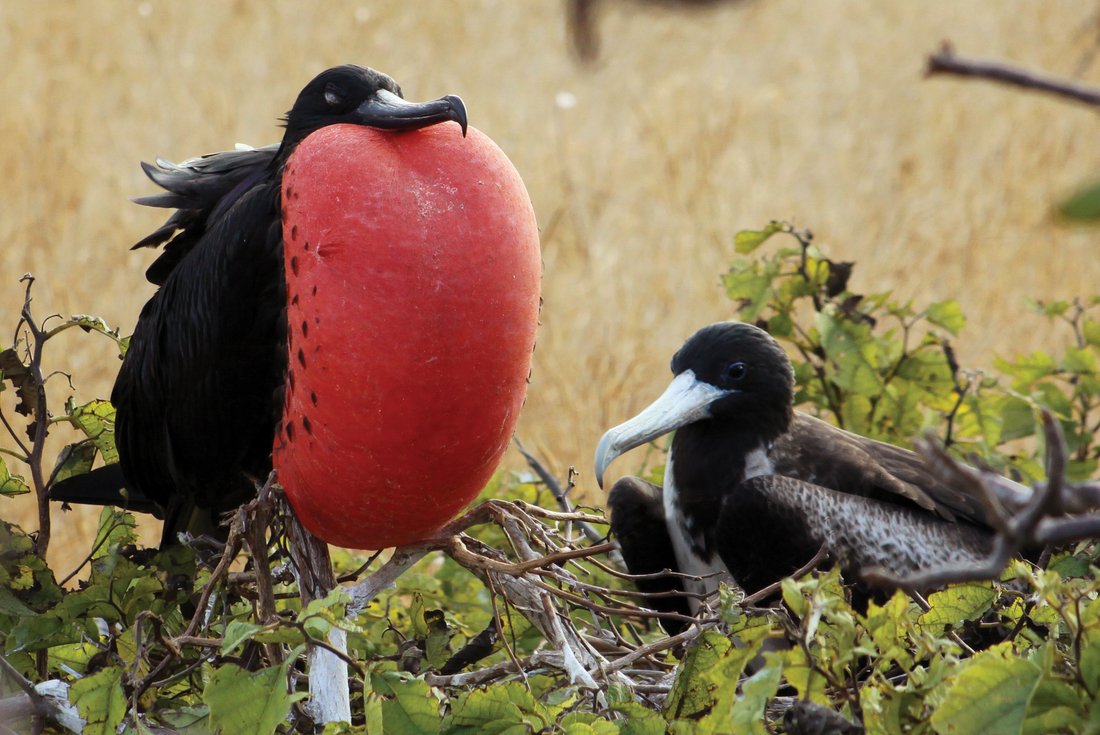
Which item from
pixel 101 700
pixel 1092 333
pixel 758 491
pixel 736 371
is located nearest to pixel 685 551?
pixel 758 491

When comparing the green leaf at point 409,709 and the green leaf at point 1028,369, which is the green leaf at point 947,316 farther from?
the green leaf at point 409,709

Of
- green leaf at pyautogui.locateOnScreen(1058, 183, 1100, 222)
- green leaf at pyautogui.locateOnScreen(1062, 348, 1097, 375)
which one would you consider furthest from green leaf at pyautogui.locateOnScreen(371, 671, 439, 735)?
green leaf at pyautogui.locateOnScreen(1062, 348, 1097, 375)

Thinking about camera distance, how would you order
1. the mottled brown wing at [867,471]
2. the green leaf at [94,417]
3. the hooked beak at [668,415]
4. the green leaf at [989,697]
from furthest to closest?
the mottled brown wing at [867,471] < the hooked beak at [668,415] < the green leaf at [94,417] < the green leaf at [989,697]

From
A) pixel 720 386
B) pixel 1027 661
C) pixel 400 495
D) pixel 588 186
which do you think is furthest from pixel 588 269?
pixel 1027 661

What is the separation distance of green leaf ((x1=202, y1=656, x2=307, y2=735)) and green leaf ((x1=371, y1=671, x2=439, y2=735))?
0.30 feet

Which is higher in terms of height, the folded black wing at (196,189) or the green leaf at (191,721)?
the folded black wing at (196,189)

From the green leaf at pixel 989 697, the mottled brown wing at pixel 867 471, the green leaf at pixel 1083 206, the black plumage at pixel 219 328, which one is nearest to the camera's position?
the green leaf at pixel 1083 206

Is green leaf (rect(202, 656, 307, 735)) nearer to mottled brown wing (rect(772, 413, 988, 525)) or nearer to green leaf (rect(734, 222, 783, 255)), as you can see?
mottled brown wing (rect(772, 413, 988, 525))

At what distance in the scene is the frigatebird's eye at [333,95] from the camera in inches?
55.9

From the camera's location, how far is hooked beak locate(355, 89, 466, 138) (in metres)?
1.25

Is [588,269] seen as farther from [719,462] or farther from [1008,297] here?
[719,462]

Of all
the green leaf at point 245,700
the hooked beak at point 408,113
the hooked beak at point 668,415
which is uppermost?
the hooked beak at point 408,113

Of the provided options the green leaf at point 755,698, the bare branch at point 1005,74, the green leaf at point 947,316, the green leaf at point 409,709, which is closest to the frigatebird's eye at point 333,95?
the green leaf at point 409,709

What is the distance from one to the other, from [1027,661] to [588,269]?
12.0ft
